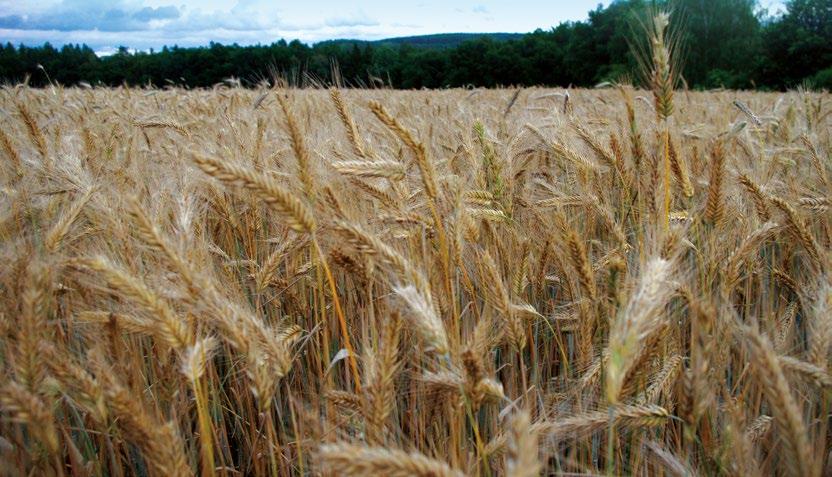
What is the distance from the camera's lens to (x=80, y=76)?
78.5ft

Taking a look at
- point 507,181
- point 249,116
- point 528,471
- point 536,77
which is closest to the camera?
point 528,471

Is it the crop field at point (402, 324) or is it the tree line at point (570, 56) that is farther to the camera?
the tree line at point (570, 56)

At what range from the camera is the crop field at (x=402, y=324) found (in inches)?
41.8

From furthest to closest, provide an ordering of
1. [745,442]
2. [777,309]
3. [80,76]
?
[80,76], [777,309], [745,442]

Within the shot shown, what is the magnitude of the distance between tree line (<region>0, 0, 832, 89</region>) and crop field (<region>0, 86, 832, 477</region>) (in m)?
28.3

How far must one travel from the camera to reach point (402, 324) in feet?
5.72

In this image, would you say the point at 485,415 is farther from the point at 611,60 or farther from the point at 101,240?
the point at 611,60

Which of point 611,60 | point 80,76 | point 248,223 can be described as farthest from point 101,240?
point 611,60

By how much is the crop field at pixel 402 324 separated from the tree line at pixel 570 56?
2831 centimetres

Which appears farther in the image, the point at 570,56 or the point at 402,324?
the point at 570,56

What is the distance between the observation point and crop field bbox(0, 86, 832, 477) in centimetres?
106

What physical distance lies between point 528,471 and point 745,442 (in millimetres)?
615

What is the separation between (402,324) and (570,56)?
156 feet

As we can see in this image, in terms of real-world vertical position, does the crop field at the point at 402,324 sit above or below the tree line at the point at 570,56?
below
